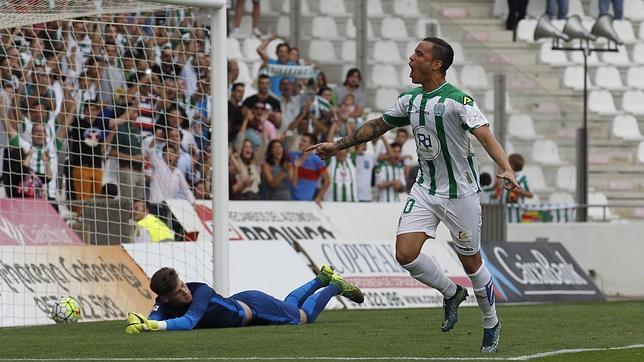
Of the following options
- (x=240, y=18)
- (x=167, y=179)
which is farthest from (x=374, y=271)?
(x=240, y=18)

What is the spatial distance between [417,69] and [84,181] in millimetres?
8867

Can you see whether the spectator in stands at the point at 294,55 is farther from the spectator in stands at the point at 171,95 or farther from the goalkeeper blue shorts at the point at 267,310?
the goalkeeper blue shorts at the point at 267,310

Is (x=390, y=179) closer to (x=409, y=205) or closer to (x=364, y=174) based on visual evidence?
(x=364, y=174)

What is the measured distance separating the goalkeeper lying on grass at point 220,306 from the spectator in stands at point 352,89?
1034 centimetres

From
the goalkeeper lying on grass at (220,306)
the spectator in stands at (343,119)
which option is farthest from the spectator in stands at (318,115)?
the goalkeeper lying on grass at (220,306)

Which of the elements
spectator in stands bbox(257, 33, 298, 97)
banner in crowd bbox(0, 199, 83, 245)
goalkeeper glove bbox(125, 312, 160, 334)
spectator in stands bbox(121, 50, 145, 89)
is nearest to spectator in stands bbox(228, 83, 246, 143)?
spectator in stands bbox(257, 33, 298, 97)

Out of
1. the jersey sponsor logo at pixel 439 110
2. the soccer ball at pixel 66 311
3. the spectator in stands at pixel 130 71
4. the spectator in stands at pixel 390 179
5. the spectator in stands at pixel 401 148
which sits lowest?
the soccer ball at pixel 66 311

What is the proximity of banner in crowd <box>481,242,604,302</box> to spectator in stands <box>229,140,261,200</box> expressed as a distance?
349cm

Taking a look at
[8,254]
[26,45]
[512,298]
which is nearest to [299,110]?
[512,298]

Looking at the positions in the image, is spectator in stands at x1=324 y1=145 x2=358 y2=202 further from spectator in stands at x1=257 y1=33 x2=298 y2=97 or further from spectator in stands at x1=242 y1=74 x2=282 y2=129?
spectator in stands at x1=257 y1=33 x2=298 y2=97

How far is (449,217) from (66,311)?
577 centimetres

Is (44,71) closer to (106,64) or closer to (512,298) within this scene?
Result: (106,64)

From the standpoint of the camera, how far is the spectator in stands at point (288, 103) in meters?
23.0

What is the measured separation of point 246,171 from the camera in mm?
21000
